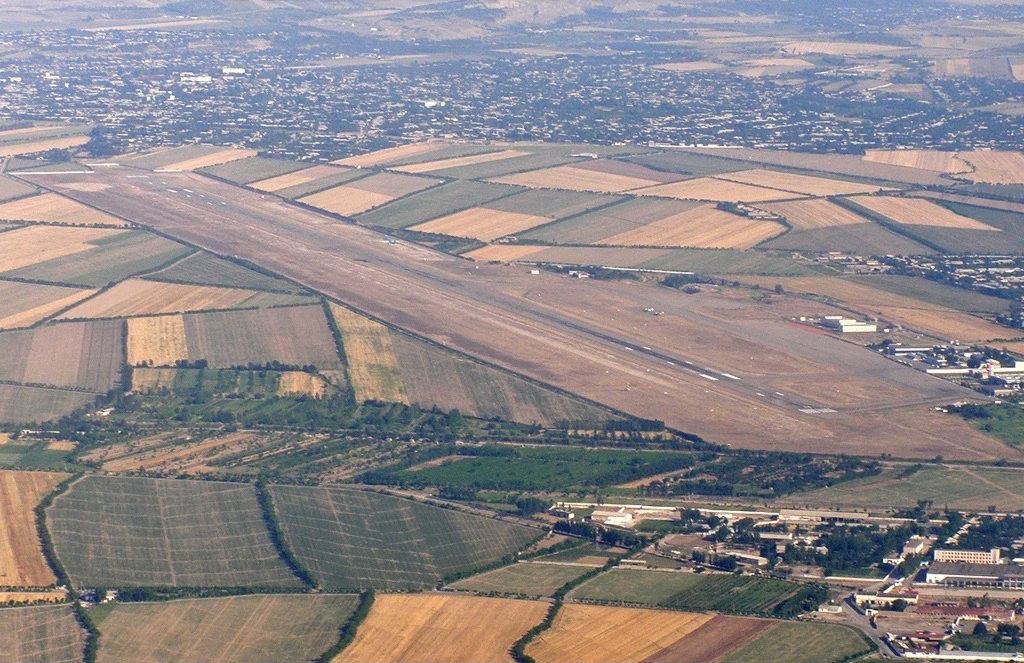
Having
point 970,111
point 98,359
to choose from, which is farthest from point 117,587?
point 970,111

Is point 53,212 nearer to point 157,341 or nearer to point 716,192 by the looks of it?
point 157,341

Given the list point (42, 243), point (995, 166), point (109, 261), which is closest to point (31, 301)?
point (109, 261)

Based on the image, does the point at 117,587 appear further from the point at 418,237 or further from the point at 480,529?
the point at 418,237

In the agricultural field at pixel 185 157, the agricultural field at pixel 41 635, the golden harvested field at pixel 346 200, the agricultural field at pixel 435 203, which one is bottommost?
the agricultural field at pixel 185 157

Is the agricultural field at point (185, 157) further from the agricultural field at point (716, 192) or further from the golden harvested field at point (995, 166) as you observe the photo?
the golden harvested field at point (995, 166)

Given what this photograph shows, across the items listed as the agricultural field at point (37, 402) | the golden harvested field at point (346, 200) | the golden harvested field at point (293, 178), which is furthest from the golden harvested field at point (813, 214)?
the agricultural field at point (37, 402)
